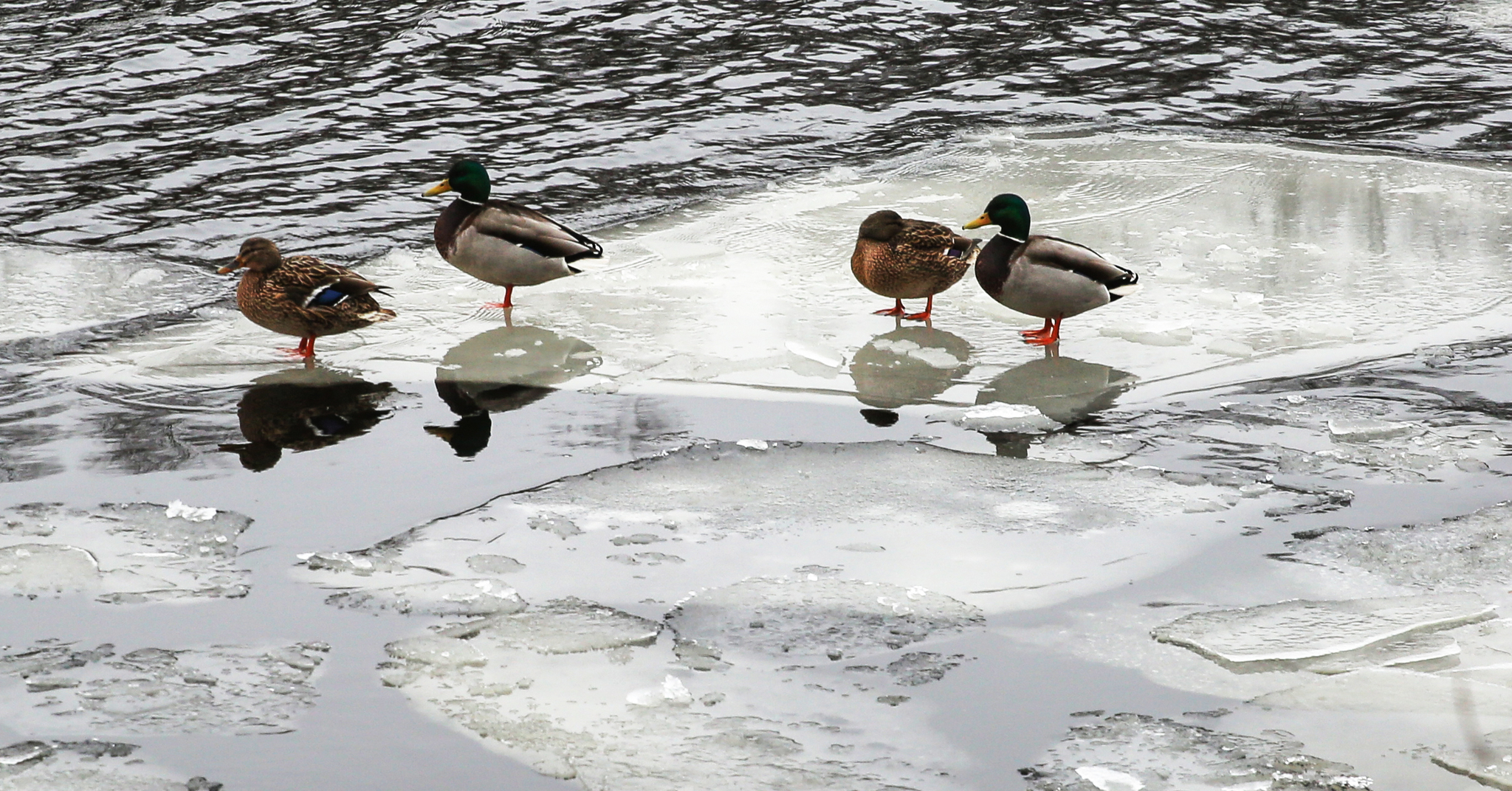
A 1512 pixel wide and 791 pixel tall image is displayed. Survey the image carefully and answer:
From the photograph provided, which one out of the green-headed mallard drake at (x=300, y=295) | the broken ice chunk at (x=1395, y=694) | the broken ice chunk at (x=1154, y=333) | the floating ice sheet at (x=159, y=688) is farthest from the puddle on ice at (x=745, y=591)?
the green-headed mallard drake at (x=300, y=295)

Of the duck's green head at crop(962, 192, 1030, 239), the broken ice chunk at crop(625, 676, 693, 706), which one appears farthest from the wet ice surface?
the duck's green head at crop(962, 192, 1030, 239)

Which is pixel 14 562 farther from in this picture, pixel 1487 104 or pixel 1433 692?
pixel 1487 104

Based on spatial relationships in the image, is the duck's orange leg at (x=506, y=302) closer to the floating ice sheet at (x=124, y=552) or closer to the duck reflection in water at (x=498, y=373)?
the duck reflection in water at (x=498, y=373)

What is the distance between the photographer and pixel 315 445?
5977mm

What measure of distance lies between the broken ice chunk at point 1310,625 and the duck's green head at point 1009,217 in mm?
3043

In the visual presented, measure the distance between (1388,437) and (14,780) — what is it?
189 inches

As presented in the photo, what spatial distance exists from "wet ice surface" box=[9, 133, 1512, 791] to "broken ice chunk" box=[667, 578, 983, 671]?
17 mm

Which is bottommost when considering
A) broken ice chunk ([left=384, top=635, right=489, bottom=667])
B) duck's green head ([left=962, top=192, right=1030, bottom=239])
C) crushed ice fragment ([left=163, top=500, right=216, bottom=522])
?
broken ice chunk ([left=384, top=635, right=489, bottom=667])

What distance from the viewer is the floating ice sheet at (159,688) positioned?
4.06 m

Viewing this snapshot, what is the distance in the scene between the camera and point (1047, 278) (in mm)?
6980

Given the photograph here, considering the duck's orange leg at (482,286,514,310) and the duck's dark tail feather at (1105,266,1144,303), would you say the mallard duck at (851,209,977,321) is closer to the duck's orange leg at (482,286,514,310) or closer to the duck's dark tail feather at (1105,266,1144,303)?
the duck's dark tail feather at (1105,266,1144,303)

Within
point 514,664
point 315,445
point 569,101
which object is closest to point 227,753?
point 514,664

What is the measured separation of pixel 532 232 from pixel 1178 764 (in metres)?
4.57

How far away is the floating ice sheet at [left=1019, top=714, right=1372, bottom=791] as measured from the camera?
3812 millimetres
